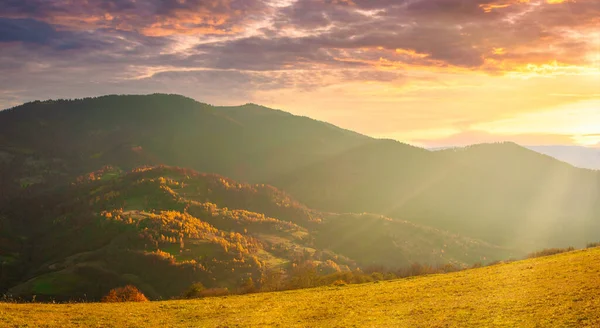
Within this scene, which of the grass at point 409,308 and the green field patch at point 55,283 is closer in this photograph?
the grass at point 409,308

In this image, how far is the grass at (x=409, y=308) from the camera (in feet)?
101

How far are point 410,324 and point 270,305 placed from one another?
18822mm

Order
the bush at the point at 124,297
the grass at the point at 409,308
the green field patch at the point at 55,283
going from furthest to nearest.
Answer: the green field patch at the point at 55,283 < the bush at the point at 124,297 < the grass at the point at 409,308

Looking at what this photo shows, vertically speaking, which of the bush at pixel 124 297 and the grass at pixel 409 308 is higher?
the grass at pixel 409 308

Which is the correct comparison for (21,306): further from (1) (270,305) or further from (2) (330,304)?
(2) (330,304)

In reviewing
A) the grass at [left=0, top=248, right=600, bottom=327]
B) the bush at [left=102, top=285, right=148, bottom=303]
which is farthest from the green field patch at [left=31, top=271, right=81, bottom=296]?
the grass at [left=0, top=248, right=600, bottom=327]

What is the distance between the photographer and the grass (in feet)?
101

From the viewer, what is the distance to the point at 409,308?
3816 centimetres

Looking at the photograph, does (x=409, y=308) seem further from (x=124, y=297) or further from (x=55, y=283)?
(x=55, y=283)

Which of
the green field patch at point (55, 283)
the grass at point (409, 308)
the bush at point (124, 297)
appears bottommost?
the green field patch at point (55, 283)

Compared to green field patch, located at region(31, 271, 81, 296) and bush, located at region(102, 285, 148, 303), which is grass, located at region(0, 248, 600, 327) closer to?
bush, located at region(102, 285, 148, 303)

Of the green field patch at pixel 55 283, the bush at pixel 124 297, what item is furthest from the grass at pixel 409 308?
the green field patch at pixel 55 283

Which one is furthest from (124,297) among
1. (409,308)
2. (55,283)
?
(55,283)

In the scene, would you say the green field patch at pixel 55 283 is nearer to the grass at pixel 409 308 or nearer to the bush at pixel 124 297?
the bush at pixel 124 297
